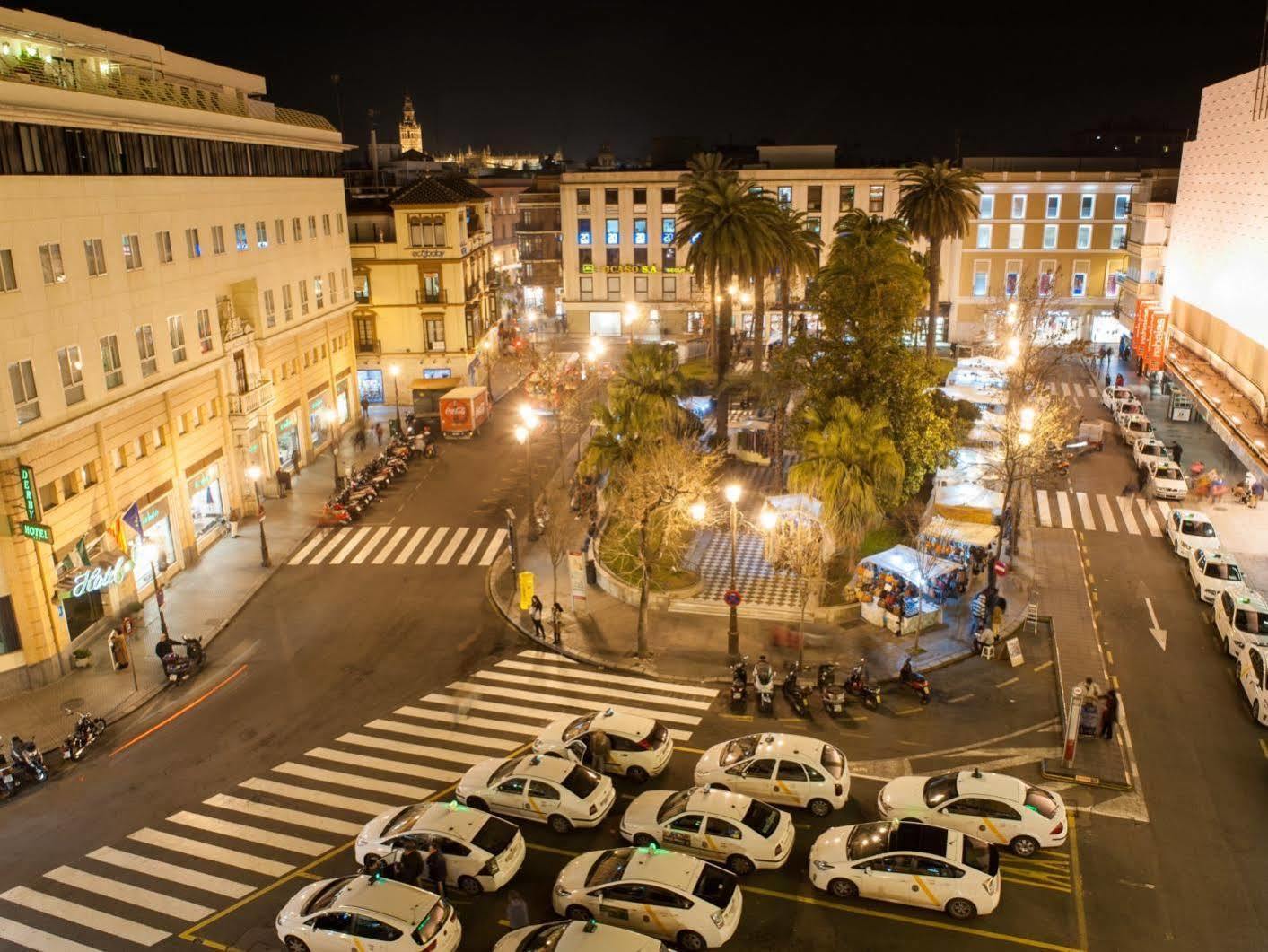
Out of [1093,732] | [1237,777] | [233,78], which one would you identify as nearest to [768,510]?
[1093,732]

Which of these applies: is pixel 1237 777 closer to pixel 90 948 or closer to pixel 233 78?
pixel 90 948

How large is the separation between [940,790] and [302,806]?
54.7 ft

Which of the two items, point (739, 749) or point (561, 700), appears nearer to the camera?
point (739, 749)

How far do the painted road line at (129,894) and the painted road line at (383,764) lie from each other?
624 cm

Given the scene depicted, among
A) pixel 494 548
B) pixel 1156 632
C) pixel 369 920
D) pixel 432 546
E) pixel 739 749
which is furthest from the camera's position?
pixel 432 546

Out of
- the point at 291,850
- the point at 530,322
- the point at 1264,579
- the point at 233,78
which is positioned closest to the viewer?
the point at 291,850

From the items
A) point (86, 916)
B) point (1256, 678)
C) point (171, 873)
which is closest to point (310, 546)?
point (171, 873)

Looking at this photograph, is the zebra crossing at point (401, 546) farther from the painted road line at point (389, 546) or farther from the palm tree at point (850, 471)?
the palm tree at point (850, 471)

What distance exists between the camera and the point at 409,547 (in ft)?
148

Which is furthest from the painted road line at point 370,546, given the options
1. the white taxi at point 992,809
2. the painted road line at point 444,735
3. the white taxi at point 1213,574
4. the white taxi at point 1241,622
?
the white taxi at point 1213,574

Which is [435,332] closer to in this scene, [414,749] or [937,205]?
[937,205]

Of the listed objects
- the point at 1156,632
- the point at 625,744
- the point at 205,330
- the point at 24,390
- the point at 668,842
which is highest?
the point at 205,330

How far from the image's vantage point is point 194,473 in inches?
1697

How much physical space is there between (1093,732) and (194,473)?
122 feet
